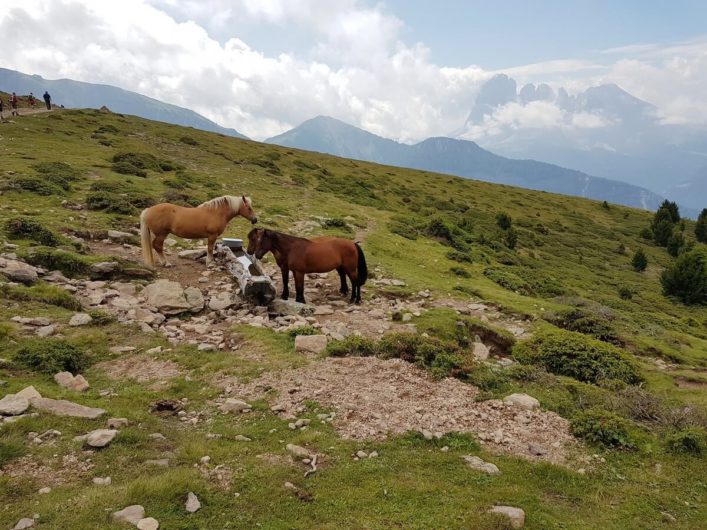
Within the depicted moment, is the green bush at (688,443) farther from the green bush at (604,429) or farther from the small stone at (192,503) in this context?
the small stone at (192,503)

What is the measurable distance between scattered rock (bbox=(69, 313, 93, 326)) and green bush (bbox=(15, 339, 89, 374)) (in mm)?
1088

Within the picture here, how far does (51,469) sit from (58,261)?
901 cm

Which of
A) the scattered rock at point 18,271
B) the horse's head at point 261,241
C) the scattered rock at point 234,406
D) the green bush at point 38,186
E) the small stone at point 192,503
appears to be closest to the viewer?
the small stone at point 192,503

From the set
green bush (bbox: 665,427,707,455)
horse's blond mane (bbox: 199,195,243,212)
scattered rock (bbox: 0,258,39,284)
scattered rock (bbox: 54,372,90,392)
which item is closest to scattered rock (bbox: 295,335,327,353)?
scattered rock (bbox: 54,372,90,392)

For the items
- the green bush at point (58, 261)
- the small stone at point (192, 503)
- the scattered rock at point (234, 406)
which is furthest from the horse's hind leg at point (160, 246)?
the small stone at point (192, 503)

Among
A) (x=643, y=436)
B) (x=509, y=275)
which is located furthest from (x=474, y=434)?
(x=509, y=275)

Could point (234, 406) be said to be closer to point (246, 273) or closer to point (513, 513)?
point (513, 513)

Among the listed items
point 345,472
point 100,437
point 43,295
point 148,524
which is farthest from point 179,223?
point 148,524

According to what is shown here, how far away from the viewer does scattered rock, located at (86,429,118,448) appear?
582 centimetres

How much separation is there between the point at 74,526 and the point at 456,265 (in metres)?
19.6

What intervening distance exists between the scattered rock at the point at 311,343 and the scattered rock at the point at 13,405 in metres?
4.81

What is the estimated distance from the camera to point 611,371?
1047cm

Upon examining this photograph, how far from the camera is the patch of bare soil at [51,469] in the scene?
16.9 ft

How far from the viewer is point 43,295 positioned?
1049 centimetres
